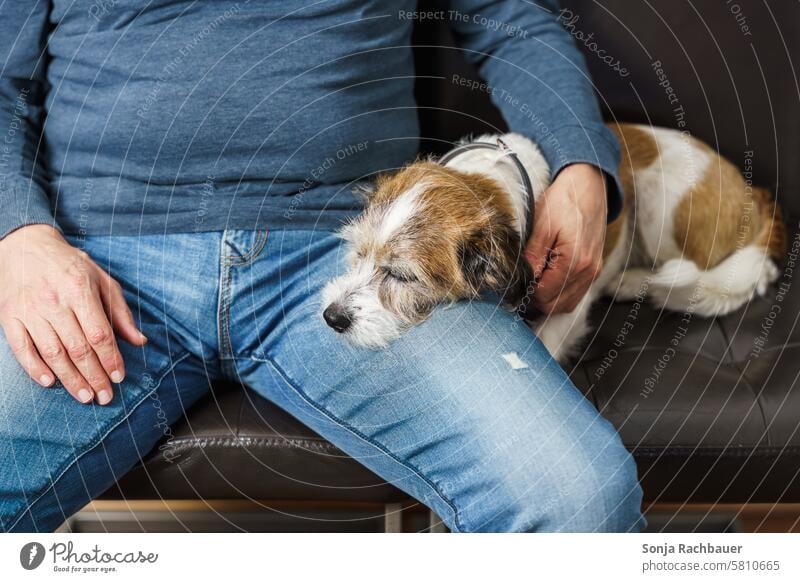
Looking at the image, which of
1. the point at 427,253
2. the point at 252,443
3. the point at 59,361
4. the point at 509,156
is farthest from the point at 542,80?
the point at 59,361

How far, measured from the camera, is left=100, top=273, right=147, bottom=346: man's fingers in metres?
1.01

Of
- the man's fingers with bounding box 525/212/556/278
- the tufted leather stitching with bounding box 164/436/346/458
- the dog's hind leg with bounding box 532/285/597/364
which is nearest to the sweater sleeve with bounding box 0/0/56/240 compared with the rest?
the tufted leather stitching with bounding box 164/436/346/458

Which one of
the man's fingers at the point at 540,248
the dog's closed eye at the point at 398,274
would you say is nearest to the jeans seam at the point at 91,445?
the dog's closed eye at the point at 398,274

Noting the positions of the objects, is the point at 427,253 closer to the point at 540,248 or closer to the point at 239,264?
the point at 540,248

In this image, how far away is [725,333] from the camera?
142cm

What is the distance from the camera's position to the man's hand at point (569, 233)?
3.77 feet

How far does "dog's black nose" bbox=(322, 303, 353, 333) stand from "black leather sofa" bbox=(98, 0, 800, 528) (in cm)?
22

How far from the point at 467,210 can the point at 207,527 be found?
32.3 inches

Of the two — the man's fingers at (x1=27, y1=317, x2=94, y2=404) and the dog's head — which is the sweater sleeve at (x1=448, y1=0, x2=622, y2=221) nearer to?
the dog's head

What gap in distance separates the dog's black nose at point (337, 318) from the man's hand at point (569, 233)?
0.39m

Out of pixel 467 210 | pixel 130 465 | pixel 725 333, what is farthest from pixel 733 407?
pixel 130 465

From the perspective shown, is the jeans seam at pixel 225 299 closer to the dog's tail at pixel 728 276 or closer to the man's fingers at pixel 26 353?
the man's fingers at pixel 26 353

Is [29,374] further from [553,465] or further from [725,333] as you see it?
[725,333]

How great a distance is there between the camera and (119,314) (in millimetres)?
1016
